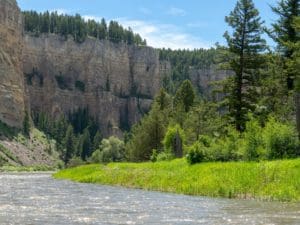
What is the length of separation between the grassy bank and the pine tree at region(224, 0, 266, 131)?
11017 mm

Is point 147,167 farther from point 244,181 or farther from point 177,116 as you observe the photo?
point 177,116

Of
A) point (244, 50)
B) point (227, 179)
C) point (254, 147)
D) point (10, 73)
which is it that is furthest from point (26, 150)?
point (227, 179)

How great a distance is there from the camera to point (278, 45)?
4875 cm

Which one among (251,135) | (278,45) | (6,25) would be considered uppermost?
(6,25)

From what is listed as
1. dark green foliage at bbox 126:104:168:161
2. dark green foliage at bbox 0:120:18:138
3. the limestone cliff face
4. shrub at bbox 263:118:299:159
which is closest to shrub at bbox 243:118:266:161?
shrub at bbox 263:118:299:159

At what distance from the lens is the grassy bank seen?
24359 mm

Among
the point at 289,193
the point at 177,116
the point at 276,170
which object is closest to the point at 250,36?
the point at 276,170

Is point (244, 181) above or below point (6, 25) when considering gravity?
below

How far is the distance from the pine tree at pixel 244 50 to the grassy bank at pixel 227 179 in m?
11.0

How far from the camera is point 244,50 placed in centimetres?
4762

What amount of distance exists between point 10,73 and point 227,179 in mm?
165692

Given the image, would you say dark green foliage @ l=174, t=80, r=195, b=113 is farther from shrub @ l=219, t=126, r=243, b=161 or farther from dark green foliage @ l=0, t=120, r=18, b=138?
dark green foliage @ l=0, t=120, r=18, b=138

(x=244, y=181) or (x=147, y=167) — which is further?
(x=147, y=167)

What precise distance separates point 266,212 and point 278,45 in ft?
109
